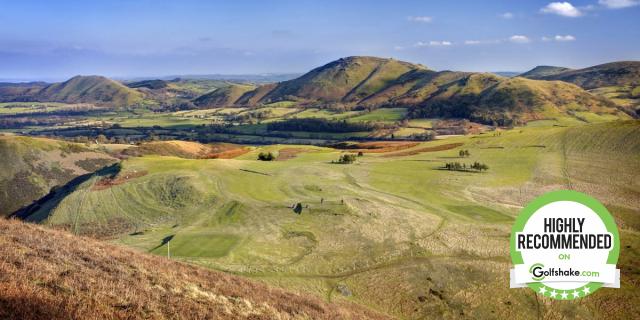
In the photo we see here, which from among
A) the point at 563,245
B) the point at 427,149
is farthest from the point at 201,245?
the point at 427,149

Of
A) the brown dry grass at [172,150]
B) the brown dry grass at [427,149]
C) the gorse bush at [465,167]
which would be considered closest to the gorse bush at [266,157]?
the brown dry grass at [427,149]

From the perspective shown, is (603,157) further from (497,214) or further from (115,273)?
(115,273)

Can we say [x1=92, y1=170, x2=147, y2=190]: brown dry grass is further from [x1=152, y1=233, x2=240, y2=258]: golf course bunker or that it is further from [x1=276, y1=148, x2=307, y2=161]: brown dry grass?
[x1=276, y1=148, x2=307, y2=161]: brown dry grass

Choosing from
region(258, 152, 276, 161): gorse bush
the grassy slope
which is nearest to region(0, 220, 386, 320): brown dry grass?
the grassy slope

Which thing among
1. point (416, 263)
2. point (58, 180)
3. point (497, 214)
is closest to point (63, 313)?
point (416, 263)

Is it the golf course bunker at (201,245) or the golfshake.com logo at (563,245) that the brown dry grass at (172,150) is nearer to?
the golf course bunker at (201,245)

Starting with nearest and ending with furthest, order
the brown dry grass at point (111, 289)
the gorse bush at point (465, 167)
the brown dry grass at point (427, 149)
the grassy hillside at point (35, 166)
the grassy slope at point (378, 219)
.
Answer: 1. the brown dry grass at point (111, 289)
2. the grassy slope at point (378, 219)
3. the gorse bush at point (465, 167)
4. the grassy hillside at point (35, 166)
5. the brown dry grass at point (427, 149)

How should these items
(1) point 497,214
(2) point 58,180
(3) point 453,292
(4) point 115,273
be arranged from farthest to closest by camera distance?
(2) point 58,180, (1) point 497,214, (3) point 453,292, (4) point 115,273
